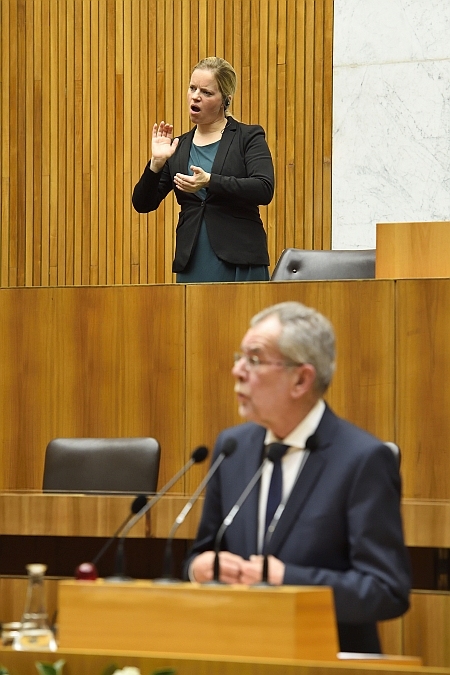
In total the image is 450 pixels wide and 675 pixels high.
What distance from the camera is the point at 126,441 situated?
3.56 m

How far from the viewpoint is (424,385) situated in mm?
3814

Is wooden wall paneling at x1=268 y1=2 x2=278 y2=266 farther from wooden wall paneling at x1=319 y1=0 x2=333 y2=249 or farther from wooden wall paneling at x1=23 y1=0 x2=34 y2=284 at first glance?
wooden wall paneling at x1=23 y1=0 x2=34 y2=284

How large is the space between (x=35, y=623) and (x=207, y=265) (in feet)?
8.70

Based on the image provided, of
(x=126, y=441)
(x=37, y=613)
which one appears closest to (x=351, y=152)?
(x=126, y=441)

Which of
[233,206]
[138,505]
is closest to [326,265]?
[233,206]

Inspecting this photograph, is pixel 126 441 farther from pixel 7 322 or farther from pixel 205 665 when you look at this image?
pixel 205 665

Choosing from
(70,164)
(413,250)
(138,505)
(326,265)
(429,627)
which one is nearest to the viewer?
(138,505)

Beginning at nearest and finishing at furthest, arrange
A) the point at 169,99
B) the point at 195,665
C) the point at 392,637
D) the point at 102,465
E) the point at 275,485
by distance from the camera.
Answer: the point at 195,665 < the point at 275,485 < the point at 392,637 < the point at 102,465 < the point at 169,99

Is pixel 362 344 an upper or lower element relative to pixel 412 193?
lower

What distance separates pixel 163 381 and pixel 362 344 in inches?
28.9

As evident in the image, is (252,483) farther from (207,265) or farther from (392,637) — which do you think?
(207,265)

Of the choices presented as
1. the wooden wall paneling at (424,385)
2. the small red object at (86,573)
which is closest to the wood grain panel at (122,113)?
the wooden wall paneling at (424,385)

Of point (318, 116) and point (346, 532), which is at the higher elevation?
point (318, 116)

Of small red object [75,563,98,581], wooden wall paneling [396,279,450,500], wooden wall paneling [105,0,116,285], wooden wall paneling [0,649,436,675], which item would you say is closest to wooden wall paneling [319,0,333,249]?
wooden wall paneling [105,0,116,285]
